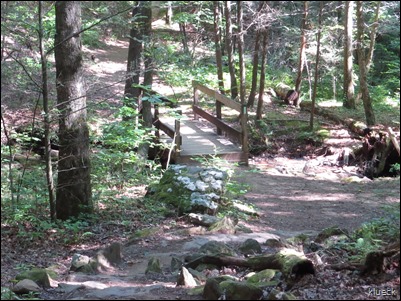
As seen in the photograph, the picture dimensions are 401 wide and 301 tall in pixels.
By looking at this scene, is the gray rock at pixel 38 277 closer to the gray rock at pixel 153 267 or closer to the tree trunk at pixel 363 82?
the gray rock at pixel 153 267

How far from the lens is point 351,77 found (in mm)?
20312

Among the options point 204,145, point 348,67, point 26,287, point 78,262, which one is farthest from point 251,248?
point 348,67

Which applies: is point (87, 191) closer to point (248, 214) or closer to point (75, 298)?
point (248, 214)

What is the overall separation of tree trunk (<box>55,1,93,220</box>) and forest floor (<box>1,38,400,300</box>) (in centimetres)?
39

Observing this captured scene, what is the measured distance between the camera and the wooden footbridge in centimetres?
1384

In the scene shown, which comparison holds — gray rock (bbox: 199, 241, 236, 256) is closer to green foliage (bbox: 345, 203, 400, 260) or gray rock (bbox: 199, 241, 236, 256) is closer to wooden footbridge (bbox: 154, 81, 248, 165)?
green foliage (bbox: 345, 203, 400, 260)

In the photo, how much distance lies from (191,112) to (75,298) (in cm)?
1589

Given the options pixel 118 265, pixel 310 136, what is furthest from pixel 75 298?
pixel 310 136

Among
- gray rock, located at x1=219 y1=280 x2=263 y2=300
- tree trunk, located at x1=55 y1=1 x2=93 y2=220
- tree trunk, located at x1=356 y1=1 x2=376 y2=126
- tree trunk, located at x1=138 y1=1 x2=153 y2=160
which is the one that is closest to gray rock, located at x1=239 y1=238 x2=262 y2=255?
gray rock, located at x1=219 y1=280 x2=263 y2=300

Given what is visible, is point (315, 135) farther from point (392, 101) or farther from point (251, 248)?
point (251, 248)

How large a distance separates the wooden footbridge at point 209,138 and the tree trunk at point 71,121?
4.92m

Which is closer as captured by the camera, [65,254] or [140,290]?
[140,290]

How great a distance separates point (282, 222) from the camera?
998 centimetres

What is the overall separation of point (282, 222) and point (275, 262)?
4860 millimetres
